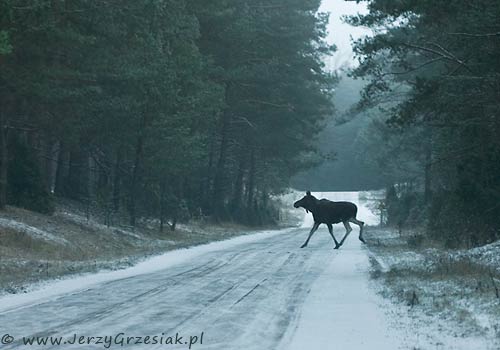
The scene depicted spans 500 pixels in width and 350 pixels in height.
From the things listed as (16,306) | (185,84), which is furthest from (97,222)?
(16,306)

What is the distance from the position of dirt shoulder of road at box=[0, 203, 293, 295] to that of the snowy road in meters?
2.02

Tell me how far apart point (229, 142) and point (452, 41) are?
40.2 metres

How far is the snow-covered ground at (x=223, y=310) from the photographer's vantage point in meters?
9.80

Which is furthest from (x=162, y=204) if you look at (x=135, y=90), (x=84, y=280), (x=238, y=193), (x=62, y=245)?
(x=238, y=193)

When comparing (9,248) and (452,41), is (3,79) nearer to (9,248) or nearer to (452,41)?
(9,248)

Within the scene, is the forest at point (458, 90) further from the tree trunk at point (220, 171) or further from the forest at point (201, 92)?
the tree trunk at point (220, 171)

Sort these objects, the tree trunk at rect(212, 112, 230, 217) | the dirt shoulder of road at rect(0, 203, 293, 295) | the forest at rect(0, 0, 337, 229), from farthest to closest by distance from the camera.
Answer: the tree trunk at rect(212, 112, 230, 217), the forest at rect(0, 0, 337, 229), the dirt shoulder of road at rect(0, 203, 293, 295)

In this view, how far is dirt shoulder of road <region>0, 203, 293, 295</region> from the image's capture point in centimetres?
1850

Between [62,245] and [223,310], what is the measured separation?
44.4 ft

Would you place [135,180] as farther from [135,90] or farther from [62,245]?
[62,245]

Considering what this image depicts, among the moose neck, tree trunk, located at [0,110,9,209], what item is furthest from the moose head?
tree trunk, located at [0,110,9,209]

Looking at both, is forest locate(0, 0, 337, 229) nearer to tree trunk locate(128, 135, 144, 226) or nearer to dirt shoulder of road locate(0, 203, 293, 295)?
tree trunk locate(128, 135, 144, 226)

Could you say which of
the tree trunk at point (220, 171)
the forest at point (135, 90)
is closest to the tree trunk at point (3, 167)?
the forest at point (135, 90)

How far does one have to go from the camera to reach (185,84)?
35.4 meters
